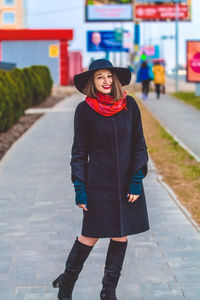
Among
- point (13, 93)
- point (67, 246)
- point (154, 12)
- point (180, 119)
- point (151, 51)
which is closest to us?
point (67, 246)

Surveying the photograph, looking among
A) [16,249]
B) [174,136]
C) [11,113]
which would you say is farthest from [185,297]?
[11,113]

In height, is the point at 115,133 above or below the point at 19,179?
above

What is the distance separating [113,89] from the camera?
3.94 m

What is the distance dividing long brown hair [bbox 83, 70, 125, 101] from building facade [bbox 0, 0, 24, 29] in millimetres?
107101

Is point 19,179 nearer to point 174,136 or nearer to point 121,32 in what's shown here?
point 174,136

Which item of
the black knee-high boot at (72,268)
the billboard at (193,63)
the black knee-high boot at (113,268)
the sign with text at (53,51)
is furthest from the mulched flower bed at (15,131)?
the sign with text at (53,51)

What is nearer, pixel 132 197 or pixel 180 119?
pixel 132 197

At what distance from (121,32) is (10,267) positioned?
62055 mm

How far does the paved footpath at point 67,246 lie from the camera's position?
4480 mm

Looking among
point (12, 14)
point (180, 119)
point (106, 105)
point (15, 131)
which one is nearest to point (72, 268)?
point (106, 105)

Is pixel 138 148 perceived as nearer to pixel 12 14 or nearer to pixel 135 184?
pixel 135 184

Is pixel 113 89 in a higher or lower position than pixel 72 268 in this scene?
higher

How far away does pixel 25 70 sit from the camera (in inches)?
914

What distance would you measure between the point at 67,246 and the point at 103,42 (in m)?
63.0
